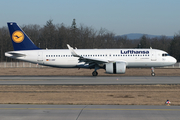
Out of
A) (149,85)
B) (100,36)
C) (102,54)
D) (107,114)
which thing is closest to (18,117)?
(107,114)

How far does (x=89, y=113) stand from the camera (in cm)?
1173

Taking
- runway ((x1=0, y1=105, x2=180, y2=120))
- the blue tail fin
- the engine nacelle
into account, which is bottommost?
runway ((x1=0, y1=105, x2=180, y2=120))

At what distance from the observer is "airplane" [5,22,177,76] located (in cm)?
3497

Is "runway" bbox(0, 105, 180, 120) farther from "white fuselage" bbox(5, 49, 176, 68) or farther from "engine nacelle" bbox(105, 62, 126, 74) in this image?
"white fuselage" bbox(5, 49, 176, 68)

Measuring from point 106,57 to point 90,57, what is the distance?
2.38m

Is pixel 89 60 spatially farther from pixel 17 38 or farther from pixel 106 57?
pixel 17 38

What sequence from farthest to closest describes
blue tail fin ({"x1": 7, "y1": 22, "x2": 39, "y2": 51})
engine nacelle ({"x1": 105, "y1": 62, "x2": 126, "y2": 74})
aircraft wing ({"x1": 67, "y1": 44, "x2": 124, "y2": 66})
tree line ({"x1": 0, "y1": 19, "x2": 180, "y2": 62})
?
tree line ({"x1": 0, "y1": 19, "x2": 180, "y2": 62}) → blue tail fin ({"x1": 7, "y1": 22, "x2": 39, "y2": 51}) → aircraft wing ({"x1": 67, "y1": 44, "x2": 124, "y2": 66}) → engine nacelle ({"x1": 105, "y1": 62, "x2": 126, "y2": 74})

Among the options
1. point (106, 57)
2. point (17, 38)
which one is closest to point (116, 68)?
point (106, 57)

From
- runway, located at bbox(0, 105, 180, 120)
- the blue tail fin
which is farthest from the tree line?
runway, located at bbox(0, 105, 180, 120)

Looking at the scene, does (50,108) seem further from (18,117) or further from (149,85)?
(149,85)

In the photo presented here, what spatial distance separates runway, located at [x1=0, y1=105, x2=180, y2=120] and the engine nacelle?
63.4 feet

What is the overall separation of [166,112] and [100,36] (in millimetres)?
93838

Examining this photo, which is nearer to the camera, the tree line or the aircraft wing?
the aircraft wing

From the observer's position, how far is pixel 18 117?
11031 mm
